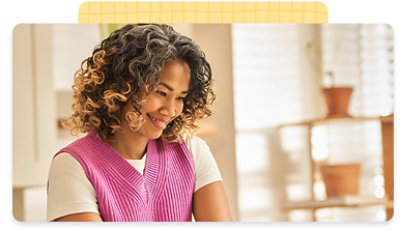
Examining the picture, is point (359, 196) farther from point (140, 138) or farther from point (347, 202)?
point (140, 138)

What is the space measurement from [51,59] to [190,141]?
1.24 feet

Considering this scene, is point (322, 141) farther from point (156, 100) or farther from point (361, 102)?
point (156, 100)

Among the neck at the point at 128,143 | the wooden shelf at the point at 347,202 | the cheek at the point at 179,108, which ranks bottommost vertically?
the wooden shelf at the point at 347,202

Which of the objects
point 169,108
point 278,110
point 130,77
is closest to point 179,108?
point 169,108

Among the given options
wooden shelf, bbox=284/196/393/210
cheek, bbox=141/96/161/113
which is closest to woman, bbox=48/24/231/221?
cheek, bbox=141/96/161/113

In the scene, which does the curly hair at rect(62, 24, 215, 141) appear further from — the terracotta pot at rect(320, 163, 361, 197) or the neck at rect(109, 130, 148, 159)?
the terracotta pot at rect(320, 163, 361, 197)

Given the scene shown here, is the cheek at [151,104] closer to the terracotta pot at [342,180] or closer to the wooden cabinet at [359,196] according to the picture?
the wooden cabinet at [359,196]

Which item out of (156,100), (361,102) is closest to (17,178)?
(156,100)

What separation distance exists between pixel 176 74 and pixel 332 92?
1.19ft

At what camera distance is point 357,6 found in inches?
56.5

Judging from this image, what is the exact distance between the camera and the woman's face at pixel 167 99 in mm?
1312

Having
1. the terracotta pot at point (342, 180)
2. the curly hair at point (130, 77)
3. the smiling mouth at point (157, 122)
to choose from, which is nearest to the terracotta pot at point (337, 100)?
the terracotta pot at point (342, 180)

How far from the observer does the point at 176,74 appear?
1.31 metres

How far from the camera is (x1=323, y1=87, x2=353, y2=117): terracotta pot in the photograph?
4.40 ft
